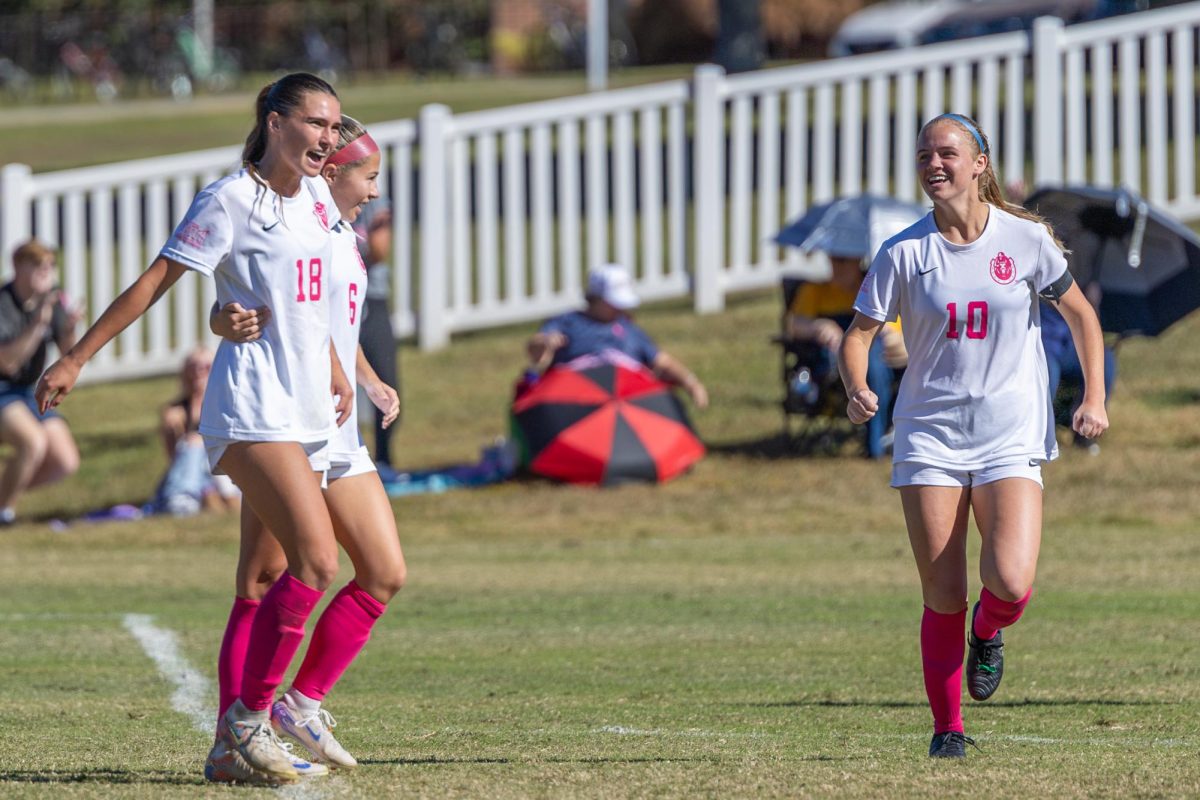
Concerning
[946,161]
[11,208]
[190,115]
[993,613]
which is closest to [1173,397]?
[993,613]

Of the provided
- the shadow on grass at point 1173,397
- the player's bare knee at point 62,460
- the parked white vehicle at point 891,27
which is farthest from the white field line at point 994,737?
the parked white vehicle at point 891,27

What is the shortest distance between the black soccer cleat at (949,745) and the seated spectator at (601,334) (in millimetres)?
6937

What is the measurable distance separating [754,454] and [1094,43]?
547 cm

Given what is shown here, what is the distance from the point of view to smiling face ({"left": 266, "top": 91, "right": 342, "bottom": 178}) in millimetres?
5016

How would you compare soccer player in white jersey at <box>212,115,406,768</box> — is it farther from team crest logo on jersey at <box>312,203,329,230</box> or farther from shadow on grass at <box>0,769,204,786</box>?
shadow on grass at <box>0,769,204,786</box>

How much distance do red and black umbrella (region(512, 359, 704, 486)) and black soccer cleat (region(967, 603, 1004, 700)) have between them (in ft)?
21.5

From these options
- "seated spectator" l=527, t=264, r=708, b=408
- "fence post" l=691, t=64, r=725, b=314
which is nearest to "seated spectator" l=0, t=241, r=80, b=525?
"seated spectator" l=527, t=264, r=708, b=408

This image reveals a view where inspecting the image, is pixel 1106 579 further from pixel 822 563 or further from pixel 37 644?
pixel 37 644

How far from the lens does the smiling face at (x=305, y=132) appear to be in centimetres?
502

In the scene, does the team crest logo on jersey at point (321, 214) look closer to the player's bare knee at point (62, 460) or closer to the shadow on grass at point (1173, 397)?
the player's bare knee at point (62, 460)

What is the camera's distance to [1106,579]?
9.36 meters

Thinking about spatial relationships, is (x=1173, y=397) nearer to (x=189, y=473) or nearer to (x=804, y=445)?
(x=804, y=445)

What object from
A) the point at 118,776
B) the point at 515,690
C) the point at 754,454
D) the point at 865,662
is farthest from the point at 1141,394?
the point at 118,776

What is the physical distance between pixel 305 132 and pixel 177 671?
321 centimetres
